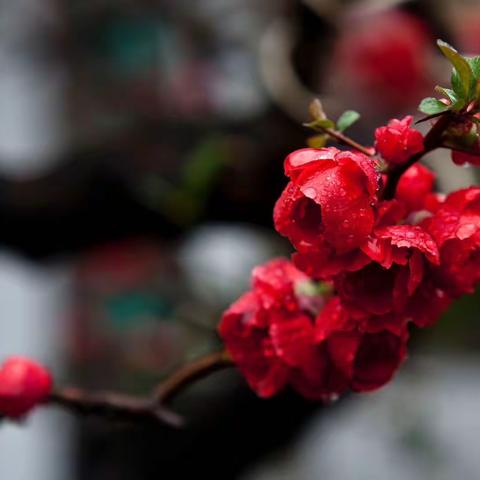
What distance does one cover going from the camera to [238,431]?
1236mm

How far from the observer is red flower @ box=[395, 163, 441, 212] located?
1.57ft

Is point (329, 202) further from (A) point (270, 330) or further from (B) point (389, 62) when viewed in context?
(B) point (389, 62)

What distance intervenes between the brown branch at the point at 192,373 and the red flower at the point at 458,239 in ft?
0.50

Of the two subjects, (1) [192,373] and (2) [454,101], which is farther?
(1) [192,373]

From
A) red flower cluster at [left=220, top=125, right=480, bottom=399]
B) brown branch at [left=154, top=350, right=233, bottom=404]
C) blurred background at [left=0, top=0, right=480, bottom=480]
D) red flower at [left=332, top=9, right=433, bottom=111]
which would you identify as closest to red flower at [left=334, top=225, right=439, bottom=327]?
red flower cluster at [left=220, top=125, right=480, bottom=399]

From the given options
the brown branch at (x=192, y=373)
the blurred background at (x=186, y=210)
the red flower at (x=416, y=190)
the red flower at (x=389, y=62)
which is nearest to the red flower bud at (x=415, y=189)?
the red flower at (x=416, y=190)

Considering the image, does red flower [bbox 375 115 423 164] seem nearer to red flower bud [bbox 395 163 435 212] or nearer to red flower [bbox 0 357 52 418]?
red flower bud [bbox 395 163 435 212]

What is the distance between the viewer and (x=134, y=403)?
63 centimetres

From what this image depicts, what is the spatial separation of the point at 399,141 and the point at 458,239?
2.0 inches

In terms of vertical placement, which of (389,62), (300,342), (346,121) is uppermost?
(346,121)

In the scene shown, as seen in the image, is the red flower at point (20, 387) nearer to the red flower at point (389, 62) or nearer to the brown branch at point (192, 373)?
the brown branch at point (192, 373)

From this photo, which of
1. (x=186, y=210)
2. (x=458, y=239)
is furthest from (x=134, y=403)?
(x=186, y=210)

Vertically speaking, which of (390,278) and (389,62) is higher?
(390,278)

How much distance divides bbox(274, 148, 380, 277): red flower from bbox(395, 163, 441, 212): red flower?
0.22ft
